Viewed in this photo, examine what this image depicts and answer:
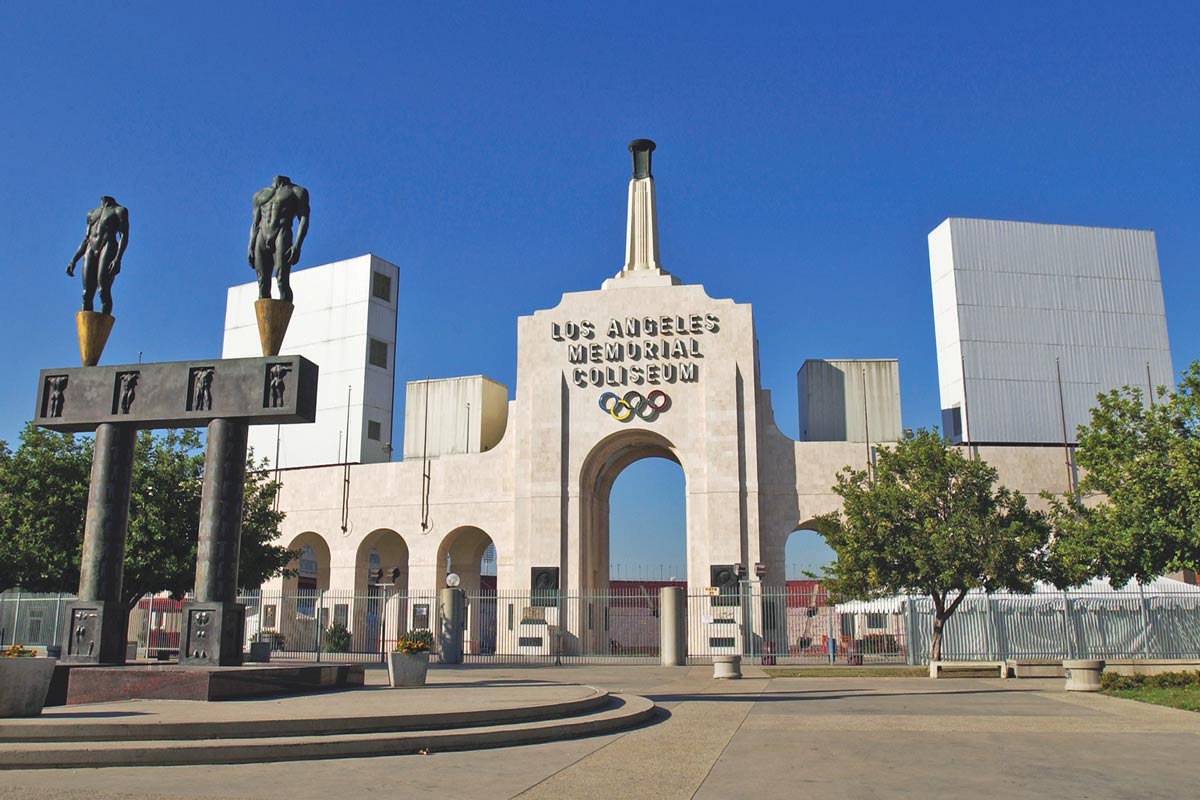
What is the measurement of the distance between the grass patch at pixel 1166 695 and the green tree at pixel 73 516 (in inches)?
986

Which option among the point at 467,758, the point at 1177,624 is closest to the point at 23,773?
the point at 467,758

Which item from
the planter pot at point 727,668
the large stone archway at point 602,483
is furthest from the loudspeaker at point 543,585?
the planter pot at point 727,668

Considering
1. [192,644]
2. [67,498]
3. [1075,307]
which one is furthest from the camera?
[1075,307]

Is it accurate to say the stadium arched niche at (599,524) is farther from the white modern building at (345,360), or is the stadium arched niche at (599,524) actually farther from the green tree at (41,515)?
the green tree at (41,515)

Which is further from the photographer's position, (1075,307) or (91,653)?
(1075,307)

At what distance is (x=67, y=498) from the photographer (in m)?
31.2

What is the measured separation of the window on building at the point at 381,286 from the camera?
52094mm

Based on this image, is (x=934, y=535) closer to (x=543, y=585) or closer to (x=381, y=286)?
(x=543, y=585)

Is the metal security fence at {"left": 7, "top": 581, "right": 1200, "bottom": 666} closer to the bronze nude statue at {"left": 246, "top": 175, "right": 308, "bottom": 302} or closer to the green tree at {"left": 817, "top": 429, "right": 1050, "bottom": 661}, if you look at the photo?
the green tree at {"left": 817, "top": 429, "right": 1050, "bottom": 661}

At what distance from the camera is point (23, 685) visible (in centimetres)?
1193

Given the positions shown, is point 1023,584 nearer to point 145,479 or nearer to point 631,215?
point 631,215

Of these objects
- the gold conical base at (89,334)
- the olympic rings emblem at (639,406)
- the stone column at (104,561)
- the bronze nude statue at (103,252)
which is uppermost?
the olympic rings emblem at (639,406)

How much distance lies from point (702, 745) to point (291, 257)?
11.3 metres

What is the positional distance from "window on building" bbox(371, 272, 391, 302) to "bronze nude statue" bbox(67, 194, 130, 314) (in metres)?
33.2
